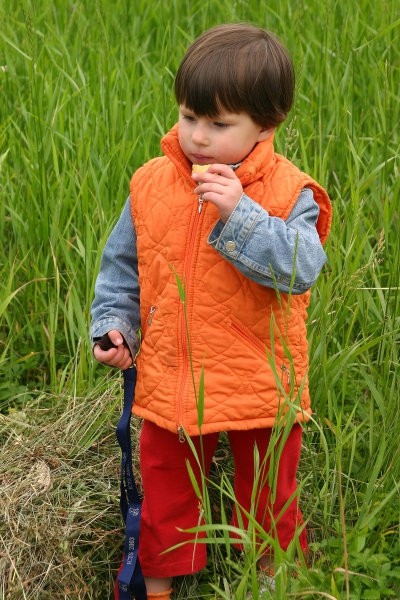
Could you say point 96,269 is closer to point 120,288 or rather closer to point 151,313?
point 120,288

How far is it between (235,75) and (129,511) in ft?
3.10

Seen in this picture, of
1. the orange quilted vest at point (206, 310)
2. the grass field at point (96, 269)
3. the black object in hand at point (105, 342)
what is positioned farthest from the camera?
the grass field at point (96, 269)

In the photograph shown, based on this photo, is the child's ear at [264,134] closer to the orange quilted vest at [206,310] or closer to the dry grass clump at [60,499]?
the orange quilted vest at [206,310]

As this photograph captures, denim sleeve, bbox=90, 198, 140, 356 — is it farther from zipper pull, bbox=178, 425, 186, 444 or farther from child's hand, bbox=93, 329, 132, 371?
zipper pull, bbox=178, 425, 186, 444

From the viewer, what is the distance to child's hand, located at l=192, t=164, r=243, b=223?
1979mm

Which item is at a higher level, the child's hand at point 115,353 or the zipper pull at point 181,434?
the child's hand at point 115,353

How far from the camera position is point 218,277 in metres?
2.13

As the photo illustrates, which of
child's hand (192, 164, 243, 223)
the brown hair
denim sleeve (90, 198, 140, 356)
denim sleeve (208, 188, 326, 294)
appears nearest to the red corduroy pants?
denim sleeve (90, 198, 140, 356)

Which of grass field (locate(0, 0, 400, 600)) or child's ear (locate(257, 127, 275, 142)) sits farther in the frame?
grass field (locate(0, 0, 400, 600))

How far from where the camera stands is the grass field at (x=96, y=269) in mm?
2350

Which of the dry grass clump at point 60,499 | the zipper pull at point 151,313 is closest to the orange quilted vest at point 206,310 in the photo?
the zipper pull at point 151,313

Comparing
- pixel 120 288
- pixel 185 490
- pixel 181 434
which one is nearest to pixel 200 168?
pixel 120 288

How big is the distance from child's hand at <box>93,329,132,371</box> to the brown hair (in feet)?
1.64

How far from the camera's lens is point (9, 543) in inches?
93.3
